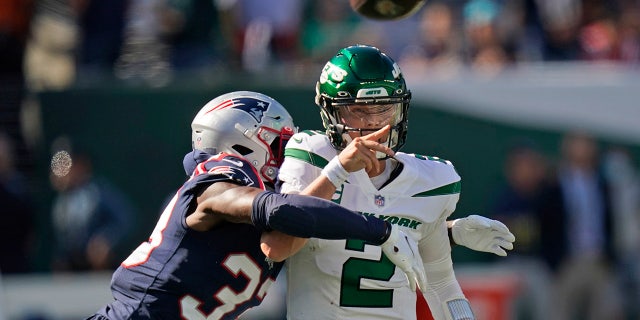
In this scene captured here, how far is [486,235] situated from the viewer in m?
4.56

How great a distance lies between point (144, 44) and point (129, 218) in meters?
1.52

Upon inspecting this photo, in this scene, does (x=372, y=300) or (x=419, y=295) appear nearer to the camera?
(x=372, y=300)

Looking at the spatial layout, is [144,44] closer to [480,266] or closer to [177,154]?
[177,154]

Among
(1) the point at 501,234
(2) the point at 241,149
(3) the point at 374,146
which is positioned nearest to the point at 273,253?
(3) the point at 374,146

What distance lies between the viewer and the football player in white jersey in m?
4.48

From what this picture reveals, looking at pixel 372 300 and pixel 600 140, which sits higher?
pixel 372 300

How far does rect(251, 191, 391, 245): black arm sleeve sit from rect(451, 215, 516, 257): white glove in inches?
24.0

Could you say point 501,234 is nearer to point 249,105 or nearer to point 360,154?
point 360,154

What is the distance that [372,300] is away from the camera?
14.7 ft

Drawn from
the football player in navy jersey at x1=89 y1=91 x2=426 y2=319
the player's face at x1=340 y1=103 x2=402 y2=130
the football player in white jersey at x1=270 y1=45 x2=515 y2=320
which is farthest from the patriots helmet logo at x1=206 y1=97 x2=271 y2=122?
the player's face at x1=340 y1=103 x2=402 y2=130

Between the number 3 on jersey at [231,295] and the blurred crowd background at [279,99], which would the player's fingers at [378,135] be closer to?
the number 3 on jersey at [231,295]

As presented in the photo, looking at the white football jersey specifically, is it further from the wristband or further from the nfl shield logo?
the wristband

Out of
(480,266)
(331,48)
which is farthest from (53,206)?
(480,266)

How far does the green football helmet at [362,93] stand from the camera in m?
4.56
